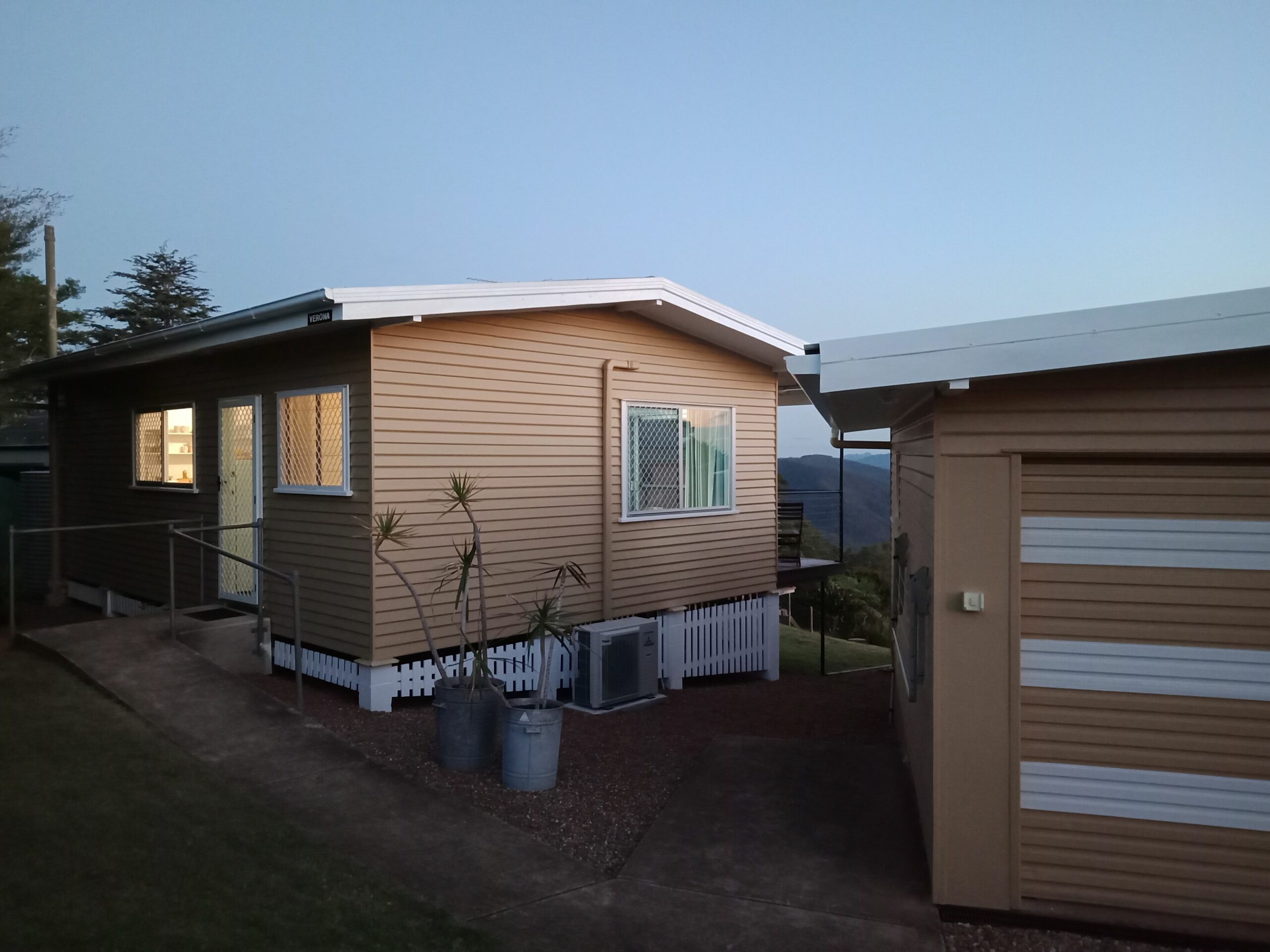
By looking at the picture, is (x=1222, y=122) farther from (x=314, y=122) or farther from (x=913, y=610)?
(x=314, y=122)

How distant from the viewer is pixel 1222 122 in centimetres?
1345

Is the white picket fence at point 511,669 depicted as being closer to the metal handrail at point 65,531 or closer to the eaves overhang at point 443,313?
the metal handrail at point 65,531

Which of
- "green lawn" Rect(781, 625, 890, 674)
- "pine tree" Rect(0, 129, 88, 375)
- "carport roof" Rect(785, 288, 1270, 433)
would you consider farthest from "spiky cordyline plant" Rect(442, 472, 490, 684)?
"green lawn" Rect(781, 625, 890, 674)

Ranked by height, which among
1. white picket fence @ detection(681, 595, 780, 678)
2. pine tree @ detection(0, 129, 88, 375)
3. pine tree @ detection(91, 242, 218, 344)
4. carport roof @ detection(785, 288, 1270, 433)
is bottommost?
white picket fence @ detection(681, 595, 780, 678)

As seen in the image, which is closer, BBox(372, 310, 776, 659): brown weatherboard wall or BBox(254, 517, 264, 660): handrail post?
BBox(372, 310, 776, 659): brown weatherboard wall

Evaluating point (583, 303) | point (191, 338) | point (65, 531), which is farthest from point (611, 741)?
point (65, 531)

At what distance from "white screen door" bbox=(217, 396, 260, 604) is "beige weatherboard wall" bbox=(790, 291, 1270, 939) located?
665 centimetres

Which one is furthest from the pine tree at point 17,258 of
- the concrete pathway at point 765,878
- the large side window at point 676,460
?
the concrete pathway at point 765,878

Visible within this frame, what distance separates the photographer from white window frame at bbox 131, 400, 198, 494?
9836 mm

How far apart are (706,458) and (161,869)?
24.8 ft

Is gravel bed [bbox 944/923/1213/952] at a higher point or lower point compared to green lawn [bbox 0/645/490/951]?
lower

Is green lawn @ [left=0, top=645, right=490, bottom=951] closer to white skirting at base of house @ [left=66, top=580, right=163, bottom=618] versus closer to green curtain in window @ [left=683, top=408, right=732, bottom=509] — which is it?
white skirting at base of house @ [left=66, top=580, right=163, bottom=618]

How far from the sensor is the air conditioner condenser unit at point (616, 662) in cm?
838

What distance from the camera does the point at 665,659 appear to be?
10.2m
